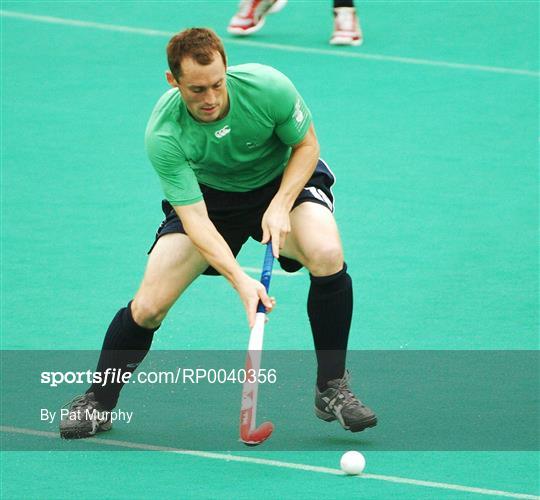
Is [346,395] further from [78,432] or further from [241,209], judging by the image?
[78,432]

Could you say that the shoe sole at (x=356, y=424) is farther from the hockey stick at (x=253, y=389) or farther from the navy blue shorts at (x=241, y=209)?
the navy blue shorts at (x=241, y=209)

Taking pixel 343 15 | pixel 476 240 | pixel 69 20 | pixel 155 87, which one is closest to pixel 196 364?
pixel 476 240

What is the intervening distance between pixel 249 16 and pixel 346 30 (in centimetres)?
75

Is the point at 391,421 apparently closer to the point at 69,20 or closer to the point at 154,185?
the point at 154,185

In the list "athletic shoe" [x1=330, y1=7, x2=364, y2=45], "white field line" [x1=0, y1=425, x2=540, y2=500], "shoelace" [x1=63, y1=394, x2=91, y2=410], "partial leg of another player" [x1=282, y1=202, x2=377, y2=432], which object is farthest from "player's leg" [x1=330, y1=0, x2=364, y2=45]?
"white field line" [x1=0, y1=425, x2=540, y2=500]

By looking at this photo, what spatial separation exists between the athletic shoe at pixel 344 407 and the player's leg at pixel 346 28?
219 inches

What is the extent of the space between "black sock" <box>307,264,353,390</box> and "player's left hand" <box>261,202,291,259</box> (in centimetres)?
21

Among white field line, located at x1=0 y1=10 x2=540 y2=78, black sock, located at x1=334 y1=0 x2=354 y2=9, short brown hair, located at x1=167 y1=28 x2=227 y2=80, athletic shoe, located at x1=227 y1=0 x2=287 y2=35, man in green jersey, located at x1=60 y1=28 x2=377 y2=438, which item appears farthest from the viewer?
athletic shoe, located at x1=227 y1=0 x2=287 y2=35

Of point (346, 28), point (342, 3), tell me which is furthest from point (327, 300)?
point (346, 28)

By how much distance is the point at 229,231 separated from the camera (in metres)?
4.79

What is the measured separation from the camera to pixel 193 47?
4.18 meters

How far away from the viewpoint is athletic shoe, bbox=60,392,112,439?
4.70 metres

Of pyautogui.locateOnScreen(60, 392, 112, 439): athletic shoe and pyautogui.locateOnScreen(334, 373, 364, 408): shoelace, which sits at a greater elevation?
pyautogui.locateOnScreen(334, 373, 364, 408): shoelace

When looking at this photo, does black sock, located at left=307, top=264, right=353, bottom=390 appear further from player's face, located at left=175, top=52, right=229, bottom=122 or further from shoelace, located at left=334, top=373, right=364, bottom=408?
player's face, located at left=175, top=52, right=229, bottom=122
